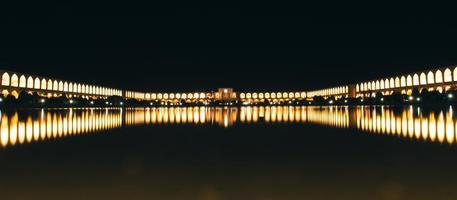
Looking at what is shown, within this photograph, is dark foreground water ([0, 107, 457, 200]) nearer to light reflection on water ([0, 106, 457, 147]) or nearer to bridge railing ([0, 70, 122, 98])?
light reflection on water ([0, 106, 457, 147])

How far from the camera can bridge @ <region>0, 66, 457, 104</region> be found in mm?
62312

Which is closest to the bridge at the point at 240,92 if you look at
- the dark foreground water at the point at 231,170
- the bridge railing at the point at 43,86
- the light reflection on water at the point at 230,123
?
the bridge railing at the point at 43,86

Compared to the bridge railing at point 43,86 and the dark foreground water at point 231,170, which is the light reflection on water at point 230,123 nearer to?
the dark foreground water at point 231,170

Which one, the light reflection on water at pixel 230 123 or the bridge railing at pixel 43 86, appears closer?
the light reflection on water at pixel 230 123

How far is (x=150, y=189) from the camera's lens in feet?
13.8

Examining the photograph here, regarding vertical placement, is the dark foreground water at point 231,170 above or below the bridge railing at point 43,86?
below

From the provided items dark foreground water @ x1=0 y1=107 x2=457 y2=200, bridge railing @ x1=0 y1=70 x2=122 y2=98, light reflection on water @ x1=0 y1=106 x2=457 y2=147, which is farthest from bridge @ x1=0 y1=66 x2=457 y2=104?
dark foreground water @ x1=0 y1=107 x2=457 y2=200

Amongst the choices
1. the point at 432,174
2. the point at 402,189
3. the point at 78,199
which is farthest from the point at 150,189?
the point at 432,174

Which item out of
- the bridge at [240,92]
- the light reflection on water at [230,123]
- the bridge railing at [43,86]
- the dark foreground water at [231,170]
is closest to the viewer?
the dark foreground water at [231,170]

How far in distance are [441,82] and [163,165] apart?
2558 inches

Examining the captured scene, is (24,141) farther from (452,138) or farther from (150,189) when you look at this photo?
(452,138)

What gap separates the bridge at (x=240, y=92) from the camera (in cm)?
6231

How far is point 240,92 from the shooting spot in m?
131

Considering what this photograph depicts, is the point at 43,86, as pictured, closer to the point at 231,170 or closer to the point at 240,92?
the point at 240,92
